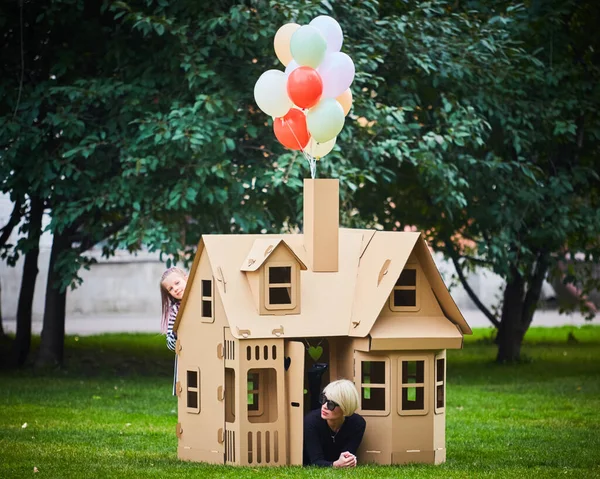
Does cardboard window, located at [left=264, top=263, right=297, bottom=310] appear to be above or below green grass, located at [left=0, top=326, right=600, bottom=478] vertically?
above

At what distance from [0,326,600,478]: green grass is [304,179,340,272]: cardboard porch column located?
1551mm

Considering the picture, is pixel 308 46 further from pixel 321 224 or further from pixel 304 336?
pixel 304 336

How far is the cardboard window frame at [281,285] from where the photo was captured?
7900 mm

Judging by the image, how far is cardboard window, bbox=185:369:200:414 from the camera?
8219mm

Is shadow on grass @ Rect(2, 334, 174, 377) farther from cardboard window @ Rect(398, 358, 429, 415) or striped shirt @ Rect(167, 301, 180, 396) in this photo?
cardboard window @ Rect(398, 358, 429, 415)

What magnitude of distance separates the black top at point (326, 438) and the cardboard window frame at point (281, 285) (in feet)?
2.70

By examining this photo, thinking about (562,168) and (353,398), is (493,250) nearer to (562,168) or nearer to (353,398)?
(562,168)

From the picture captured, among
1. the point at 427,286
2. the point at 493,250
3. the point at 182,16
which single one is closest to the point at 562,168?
the point at 493,250

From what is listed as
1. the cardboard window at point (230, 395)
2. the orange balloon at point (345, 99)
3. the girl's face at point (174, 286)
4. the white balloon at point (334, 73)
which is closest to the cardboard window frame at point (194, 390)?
the cardboard window at point (230, 395)

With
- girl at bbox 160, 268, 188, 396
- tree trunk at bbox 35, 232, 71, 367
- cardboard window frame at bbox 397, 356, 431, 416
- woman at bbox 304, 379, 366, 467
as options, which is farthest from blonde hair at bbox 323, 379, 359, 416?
tree trunk at bbox 35, 232, 71, 367

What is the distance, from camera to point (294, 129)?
8.52 metres

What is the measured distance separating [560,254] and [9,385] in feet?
26.7

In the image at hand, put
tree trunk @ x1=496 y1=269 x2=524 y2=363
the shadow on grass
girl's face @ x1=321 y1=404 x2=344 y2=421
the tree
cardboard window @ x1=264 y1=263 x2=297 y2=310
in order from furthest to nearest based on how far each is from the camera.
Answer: tree trunk @ x1=496 y1=269 x2=524 y2=363 → the shadow on grass → the tree → cardboard window @ x1=264 y1=263 x2=297 y2=310 → girl's face @ x1=321 y1=404 x2=344 y2=421

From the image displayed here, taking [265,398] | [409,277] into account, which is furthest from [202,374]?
[409,277]
